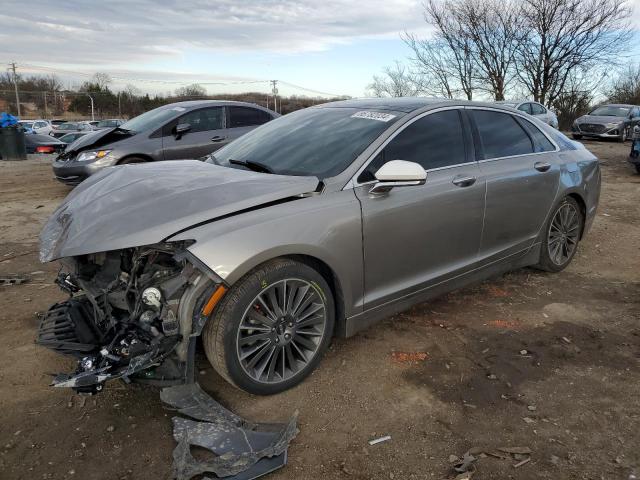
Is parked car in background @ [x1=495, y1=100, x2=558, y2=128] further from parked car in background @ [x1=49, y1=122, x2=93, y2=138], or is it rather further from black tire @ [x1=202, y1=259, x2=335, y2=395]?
parked car in background @ [x1=49, y1=122, x2=93, y2=138]

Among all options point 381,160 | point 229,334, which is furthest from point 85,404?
point 381,160

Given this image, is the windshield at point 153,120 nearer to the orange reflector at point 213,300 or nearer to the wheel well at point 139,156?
the wheel well at point 139,156

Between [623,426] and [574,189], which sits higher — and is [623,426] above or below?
below

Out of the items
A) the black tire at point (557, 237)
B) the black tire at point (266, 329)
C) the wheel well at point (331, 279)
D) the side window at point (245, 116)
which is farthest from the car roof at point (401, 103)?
the side window at point (245, 116)

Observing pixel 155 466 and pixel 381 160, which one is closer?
pixel 155 466

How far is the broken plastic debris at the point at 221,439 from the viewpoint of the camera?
89.8 inches

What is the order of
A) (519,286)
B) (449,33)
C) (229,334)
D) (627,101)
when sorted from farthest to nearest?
(627,101)
(449,33)
(519,286)
(229,334)

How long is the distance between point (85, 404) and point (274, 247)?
4.53ft

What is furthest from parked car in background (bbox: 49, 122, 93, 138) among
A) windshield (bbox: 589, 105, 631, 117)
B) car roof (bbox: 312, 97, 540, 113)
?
car roof (bbox: 312, 97, 540, 113)

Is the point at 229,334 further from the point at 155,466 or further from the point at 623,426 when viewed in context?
the point at 623,426

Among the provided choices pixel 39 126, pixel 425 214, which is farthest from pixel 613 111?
pixel 39 126

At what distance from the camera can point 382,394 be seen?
298cm

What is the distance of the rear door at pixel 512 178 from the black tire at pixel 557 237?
0.70 ft

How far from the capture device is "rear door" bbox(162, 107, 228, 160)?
8266 mm
